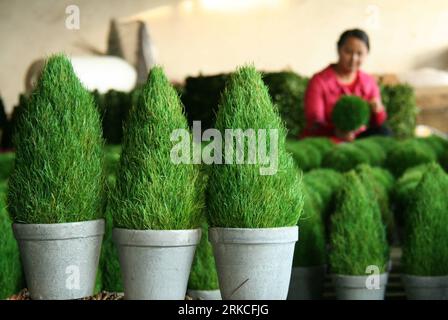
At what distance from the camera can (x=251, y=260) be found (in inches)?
91.7

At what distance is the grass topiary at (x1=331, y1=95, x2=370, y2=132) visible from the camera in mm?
5363

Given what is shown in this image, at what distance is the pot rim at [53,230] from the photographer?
2373 millimetres

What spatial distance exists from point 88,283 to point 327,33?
10.4m

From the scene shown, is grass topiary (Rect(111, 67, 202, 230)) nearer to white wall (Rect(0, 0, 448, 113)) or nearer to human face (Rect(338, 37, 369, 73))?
human face (Rect(338, 37, 369, 73))

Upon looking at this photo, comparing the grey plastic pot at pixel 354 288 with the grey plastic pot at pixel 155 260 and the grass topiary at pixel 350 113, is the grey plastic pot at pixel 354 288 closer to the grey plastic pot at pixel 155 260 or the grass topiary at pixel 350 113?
the grey plastic pot at pixel 155 260

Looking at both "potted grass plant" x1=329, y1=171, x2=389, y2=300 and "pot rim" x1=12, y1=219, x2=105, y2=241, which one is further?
"potted grass plant" x1=329, y1=171, x2=389, y2=300

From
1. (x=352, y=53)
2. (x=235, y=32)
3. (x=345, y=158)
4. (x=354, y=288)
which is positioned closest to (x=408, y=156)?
(x=345, y=158)

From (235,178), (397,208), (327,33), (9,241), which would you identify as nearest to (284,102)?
(327,33)

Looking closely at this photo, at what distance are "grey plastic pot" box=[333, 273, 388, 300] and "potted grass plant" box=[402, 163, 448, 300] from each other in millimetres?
131

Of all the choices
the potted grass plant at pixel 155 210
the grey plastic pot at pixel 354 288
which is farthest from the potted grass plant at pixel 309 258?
the potted grass plant at pixel 155 210

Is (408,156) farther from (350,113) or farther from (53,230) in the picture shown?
(53,230)

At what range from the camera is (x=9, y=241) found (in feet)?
9.95

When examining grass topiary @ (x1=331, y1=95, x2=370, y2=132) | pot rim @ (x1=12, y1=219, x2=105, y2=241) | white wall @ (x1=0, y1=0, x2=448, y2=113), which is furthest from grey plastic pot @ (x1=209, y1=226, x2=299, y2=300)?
white wall @ (x1=0, y1=0, x2=448, y2=113)

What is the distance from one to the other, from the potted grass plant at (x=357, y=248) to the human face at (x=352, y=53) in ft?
A: 9.37
